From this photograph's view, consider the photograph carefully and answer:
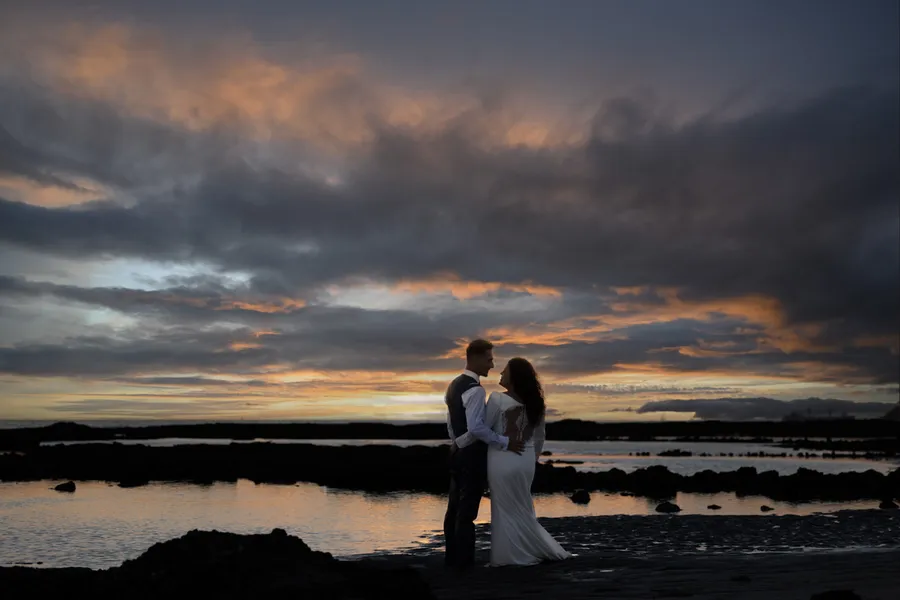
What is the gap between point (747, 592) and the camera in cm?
980

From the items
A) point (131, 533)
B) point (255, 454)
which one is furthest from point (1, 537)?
point (255, 454)

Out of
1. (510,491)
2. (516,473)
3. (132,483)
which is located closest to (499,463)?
(516,473)

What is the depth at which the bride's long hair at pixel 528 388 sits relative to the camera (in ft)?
40.0

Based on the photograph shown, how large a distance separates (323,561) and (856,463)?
54265mm

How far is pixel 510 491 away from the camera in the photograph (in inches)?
478

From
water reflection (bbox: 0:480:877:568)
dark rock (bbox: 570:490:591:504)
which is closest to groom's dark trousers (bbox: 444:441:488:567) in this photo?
water reflection (bbox: 0:480:877:568)

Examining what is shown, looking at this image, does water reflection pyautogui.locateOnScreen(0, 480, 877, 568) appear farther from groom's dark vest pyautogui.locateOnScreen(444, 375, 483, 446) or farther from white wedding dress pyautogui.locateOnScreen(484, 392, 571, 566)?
groom's dark vest pyautogui.locateOnScreen(444, 375, 483, 446)

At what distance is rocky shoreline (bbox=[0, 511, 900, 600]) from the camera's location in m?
9.82

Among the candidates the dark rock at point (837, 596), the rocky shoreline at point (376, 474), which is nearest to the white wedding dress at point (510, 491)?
the dark rock at point (837, 596)

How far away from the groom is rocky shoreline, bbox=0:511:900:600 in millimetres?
513

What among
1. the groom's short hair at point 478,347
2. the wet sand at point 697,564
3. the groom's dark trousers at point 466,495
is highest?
the groom's short hair at point 478,347

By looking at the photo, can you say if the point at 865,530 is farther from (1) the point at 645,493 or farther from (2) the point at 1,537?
(2) the point at 1,537

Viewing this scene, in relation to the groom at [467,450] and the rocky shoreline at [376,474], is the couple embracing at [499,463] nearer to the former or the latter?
the groom at [467,450]

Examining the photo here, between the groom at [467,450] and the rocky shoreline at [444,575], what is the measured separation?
0.51 m
